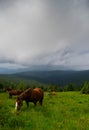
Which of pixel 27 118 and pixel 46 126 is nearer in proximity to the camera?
pixel 46 126

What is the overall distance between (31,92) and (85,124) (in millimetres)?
9628

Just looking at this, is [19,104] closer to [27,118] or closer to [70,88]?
[27,118]

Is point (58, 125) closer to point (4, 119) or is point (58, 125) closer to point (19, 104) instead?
point (4, 119)

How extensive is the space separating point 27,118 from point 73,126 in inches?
145

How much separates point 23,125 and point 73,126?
3011mm

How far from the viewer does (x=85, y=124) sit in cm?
1511

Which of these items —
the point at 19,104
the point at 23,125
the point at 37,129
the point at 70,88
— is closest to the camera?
the point at 37,129

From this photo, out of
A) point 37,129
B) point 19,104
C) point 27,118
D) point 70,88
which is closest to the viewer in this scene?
point 37,129

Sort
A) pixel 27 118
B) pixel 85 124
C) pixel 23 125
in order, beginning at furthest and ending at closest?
pixel 27 118 → pixel 85 124 → pixel 23 125

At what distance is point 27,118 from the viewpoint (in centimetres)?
A: 1653

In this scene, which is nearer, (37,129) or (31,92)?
(37,129)

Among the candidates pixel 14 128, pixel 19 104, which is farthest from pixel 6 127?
pixel 19 104

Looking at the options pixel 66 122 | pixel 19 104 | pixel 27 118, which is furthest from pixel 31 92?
pixel 66 122

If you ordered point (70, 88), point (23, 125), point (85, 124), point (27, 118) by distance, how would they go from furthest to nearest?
point (70, 88) → point (27, 118) → point (85, 124) → point (23, 125)
